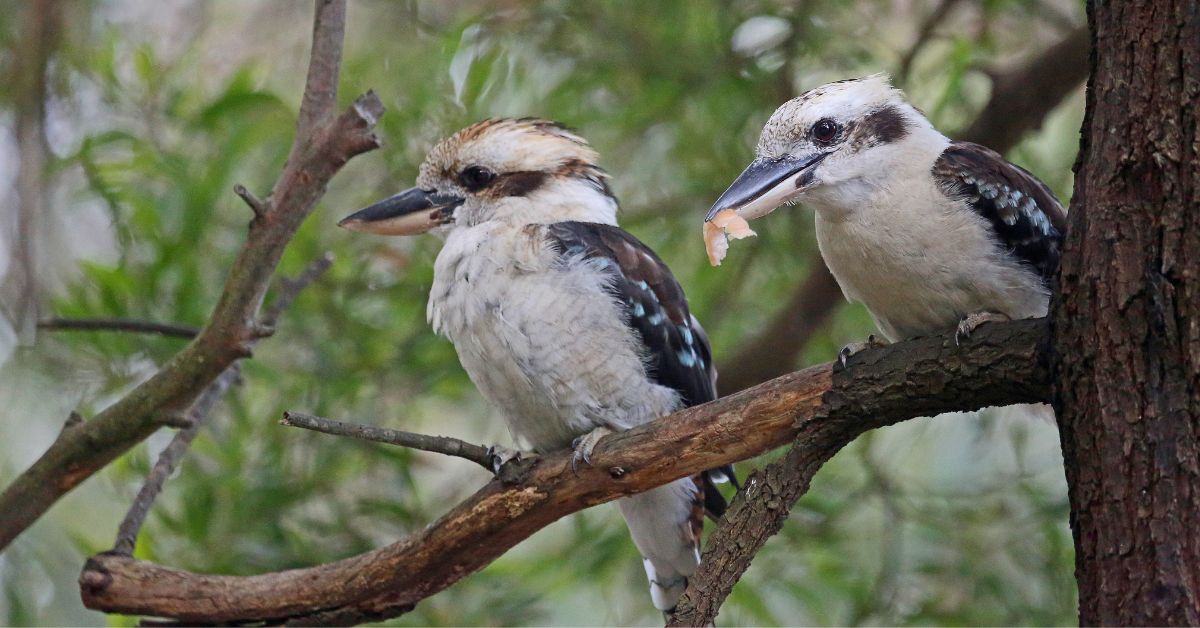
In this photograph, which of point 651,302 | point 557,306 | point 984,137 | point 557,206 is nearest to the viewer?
point 557,306

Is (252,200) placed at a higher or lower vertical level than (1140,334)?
higher

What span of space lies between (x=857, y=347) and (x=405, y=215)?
113cm

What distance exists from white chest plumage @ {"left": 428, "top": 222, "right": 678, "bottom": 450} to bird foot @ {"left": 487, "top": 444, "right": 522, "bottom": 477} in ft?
0.59

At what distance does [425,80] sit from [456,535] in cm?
161

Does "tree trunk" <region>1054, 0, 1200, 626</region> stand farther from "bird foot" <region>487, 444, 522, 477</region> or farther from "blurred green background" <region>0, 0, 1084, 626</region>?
"blurred green background" <region>0, 0, 1084, 626</region>

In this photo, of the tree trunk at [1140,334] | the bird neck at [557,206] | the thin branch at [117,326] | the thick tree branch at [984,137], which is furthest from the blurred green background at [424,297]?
the tree trunk at [1140,334]

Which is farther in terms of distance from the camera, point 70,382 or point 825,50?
point 825,50

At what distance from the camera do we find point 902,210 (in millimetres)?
2146

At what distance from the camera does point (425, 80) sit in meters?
3.47

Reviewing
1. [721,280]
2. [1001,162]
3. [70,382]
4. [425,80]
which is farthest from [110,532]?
[1001,162]

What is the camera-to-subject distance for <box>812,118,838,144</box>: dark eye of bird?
227cm

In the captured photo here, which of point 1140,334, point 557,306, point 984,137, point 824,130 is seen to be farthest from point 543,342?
point 984,137

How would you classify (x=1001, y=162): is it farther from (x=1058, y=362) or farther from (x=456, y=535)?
(x=456, y=535)

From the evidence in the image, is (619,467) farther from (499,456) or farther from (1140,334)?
(1140,334)
